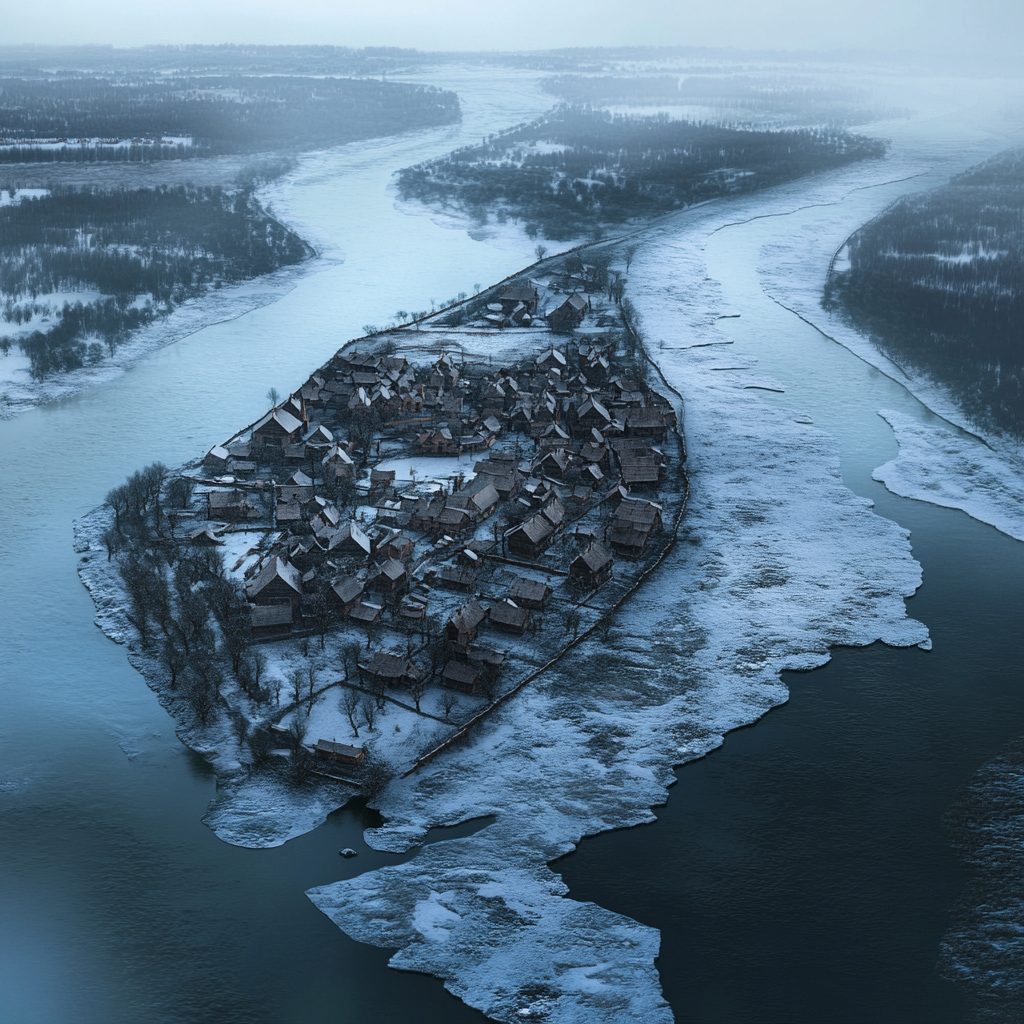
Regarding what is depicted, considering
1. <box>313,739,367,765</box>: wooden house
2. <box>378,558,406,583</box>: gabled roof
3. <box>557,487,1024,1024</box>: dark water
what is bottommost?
<box>557,487,1024,1024</box>: dark water

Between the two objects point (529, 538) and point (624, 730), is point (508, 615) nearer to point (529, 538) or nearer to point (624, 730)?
point (529, 538)

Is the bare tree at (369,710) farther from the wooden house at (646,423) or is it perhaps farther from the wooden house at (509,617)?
the wooden house at (646,423)

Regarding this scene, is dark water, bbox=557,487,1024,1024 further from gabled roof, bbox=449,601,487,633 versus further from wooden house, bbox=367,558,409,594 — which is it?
wooden house, bbox=367,558,409,594

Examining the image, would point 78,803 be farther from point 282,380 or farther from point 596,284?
point 596,284

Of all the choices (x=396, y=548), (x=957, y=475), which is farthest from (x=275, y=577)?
(x=957, y=475)

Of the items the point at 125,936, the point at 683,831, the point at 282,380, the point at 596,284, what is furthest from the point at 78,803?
the point at 596,284

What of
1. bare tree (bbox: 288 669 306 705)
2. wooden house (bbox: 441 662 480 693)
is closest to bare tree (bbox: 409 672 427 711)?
wooden house (bbox: 441 662 480 693)

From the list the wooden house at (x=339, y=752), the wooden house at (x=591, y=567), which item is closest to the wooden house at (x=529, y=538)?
the wooden house at (x=591, y=567)
